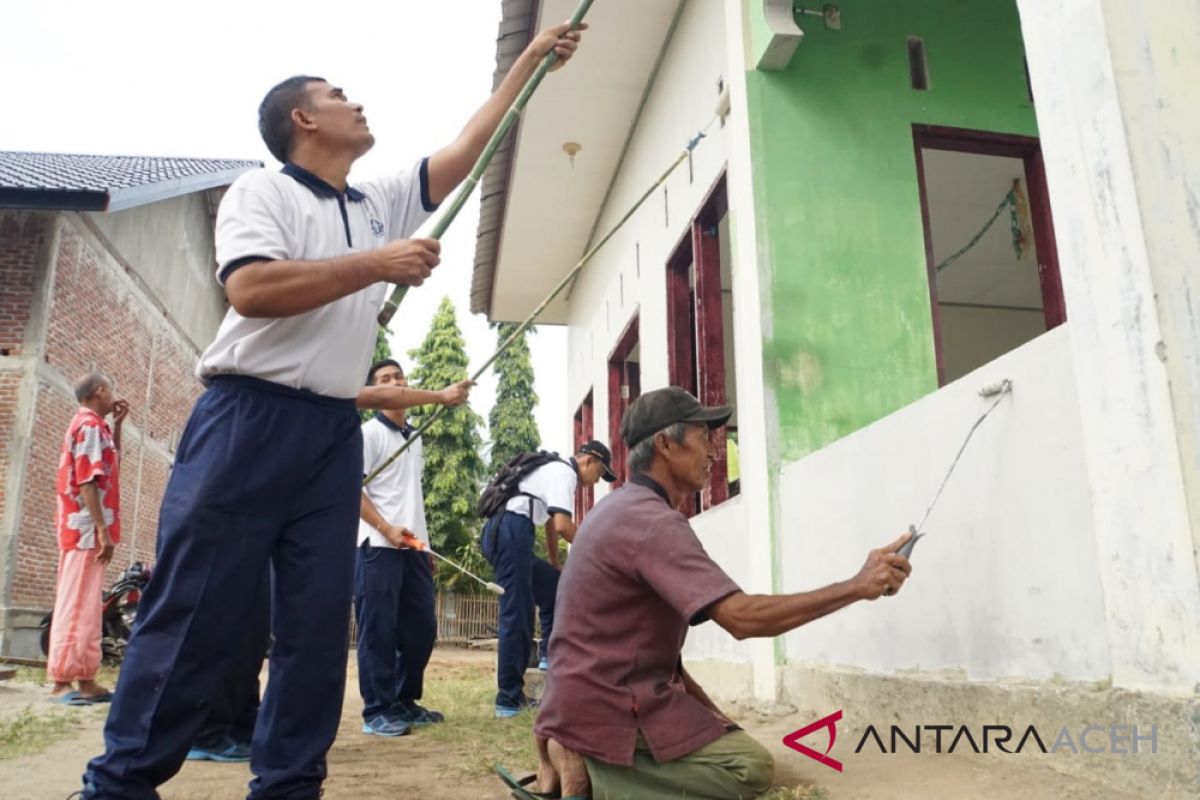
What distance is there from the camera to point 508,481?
17.6ft

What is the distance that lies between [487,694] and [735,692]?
222cm

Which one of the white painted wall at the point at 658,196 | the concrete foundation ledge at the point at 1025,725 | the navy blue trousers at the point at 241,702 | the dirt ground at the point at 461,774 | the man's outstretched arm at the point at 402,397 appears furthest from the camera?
the white painted wall at the point at 658,196

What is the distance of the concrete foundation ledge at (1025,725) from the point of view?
1.90 m

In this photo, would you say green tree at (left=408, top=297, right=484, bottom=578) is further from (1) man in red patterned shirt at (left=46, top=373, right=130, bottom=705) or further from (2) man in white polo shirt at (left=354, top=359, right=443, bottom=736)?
(2) man in white polo shirt at (left=354, top=359, right=443, bottom=736)

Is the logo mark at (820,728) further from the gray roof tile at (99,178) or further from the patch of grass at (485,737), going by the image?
the gray roof tile at (99,178)

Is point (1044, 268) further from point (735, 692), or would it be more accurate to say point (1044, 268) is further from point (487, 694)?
point (487, 694)

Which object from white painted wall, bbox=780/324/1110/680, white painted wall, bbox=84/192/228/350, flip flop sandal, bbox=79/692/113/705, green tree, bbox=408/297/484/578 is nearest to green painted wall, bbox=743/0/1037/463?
white painted wall, bbox=780/324/1110/680

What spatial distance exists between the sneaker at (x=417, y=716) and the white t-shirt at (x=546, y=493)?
1.21 meters

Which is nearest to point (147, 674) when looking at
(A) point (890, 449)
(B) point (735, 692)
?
(A) point (890, 449)

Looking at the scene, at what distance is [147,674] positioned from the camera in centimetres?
193

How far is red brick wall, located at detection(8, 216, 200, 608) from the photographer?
30.1 ft

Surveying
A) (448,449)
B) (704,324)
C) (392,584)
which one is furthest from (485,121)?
(448,449)

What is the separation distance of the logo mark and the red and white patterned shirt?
164 inches

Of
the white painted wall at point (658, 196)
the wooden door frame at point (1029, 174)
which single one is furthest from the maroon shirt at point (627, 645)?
the white painted wall at point (658, 196)
